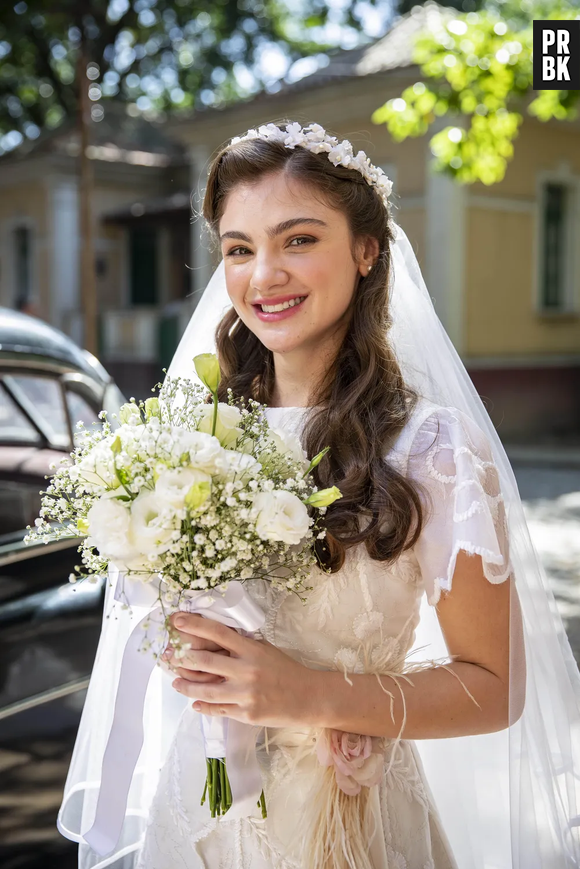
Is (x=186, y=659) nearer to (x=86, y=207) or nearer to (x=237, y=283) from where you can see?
(x=237, y=283)

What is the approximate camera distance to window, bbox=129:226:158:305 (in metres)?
21.3

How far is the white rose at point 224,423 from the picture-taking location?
1503 mm

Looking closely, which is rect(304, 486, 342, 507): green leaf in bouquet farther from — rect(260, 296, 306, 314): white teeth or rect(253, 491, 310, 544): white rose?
rect(260, 296, 306, 314): white teeth

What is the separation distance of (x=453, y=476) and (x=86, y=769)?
119cm

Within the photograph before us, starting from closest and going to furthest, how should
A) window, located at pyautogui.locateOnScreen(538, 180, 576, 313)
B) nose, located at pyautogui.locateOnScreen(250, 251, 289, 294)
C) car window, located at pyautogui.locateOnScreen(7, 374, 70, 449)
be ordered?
nose, located at pyautogui.locateOnScreen(250, 251, 289, 294)
car window, located at pyautogui.locateOnScreen(7, 374, 70, 449)
window, located at pyautogui.locateOnScreen(538, 180, 576, 313)

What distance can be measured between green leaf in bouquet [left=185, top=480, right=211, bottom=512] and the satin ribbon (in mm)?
175

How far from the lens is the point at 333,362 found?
1.83m

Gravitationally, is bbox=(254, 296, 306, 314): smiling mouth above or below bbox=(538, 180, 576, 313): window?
below

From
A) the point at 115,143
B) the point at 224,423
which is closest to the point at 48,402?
the point at 224,423

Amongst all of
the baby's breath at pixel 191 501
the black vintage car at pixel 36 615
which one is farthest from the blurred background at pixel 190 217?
the baby's breath at pixel 191 501

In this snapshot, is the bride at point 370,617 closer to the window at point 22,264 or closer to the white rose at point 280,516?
the white rose at point 280,516

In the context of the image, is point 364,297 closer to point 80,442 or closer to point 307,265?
point 307,265

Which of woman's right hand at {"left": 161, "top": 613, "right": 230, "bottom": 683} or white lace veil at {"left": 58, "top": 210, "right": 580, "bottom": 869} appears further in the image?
white lace veil at {"left": 58, "top": 210, "right": 580, "bottom": 869}

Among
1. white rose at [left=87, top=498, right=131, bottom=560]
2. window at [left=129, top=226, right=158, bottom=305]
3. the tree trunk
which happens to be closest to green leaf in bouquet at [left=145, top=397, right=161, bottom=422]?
white rose at [left=87, top=498, right=131, bottom=560]
